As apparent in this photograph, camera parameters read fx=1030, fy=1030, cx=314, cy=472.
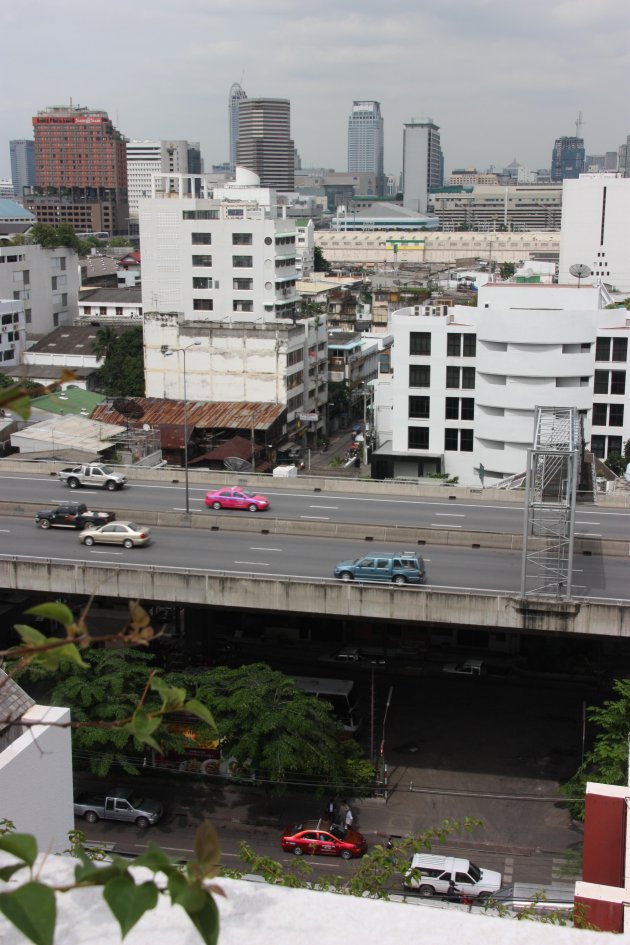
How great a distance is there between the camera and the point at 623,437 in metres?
44.9

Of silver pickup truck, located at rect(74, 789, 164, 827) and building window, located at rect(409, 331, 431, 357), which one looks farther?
building window, located at rect(409, 331, 431, 357)

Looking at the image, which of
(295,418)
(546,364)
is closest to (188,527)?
(546,364)

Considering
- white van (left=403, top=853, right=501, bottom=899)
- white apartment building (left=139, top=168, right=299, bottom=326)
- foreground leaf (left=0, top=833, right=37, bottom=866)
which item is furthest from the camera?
white apartment building (left=139, top=168, right=299, bottom=326)

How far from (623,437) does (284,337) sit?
17975mm

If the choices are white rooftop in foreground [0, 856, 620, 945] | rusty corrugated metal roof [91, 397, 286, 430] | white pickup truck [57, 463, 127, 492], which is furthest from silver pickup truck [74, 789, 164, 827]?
rusty corrugated metal roof [91, 397, 286, 430]

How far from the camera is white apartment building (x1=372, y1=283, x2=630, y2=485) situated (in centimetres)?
4172

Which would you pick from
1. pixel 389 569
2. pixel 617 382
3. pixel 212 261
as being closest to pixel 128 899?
pixel 389 569

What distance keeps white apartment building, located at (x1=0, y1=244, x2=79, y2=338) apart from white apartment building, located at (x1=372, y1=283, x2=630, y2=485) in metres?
33.9

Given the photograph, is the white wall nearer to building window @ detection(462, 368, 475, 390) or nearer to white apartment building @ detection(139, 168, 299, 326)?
building window @ detection(462, 368, 475, 390)

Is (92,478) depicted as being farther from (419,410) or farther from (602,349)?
(602,349)

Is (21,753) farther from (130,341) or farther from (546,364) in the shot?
(130,341)

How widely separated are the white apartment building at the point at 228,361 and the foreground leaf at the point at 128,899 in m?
49.4

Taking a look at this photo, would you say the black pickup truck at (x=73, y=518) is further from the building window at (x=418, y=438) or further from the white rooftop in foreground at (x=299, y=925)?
the white rooftop in foreground at (x=299, y=925)

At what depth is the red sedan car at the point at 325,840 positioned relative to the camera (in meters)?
20.9
